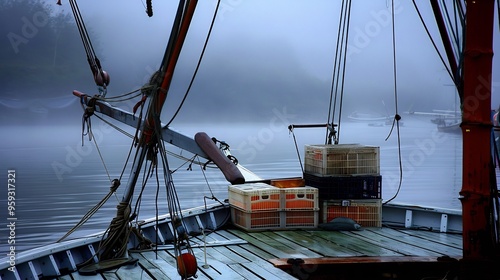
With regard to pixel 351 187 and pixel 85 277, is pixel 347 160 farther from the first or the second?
pixel 85 277

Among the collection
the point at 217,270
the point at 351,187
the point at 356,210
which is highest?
the point at 351,187

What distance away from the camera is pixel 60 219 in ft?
70.0

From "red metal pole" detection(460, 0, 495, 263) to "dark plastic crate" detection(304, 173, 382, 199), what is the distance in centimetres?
334

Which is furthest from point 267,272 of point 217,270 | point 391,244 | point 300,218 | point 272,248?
point 300,218

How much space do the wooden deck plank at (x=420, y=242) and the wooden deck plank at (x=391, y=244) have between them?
4.0 inches

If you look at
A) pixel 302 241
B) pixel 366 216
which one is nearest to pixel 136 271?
pixel 302 241

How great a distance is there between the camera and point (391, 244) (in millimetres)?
8188

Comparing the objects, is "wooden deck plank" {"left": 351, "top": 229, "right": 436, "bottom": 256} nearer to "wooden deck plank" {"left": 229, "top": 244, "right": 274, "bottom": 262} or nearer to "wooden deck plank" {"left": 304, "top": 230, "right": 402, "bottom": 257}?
"wooden deck plank" {"left": 304, "top": 230, "right": 402, "bottom": 257}

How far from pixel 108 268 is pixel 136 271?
0.32 meters

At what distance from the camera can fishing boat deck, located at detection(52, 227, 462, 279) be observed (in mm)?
6730

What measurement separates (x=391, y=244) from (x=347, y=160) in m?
1.77

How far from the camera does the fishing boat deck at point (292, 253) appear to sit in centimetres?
673

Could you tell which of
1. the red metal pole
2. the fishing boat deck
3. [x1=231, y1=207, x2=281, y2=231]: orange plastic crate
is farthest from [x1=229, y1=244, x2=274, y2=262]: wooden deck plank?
the red metal pole

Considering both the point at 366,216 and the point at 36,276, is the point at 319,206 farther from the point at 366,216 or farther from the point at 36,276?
the point at 36,276
